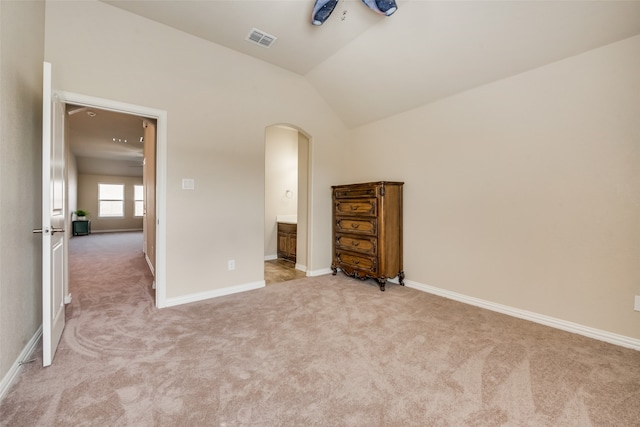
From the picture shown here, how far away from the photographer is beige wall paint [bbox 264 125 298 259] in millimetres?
5512

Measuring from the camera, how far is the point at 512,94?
2.72 metres

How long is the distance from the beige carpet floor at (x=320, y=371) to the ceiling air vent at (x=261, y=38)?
2.98 meters

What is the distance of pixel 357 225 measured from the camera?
3.76 meters

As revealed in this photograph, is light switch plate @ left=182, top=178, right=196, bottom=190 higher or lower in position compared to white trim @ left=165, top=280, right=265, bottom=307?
higher

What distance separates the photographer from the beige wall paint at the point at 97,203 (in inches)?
424

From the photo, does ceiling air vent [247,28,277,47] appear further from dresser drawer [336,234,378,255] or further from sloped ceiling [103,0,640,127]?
dresser drawer [336,234,378,255]

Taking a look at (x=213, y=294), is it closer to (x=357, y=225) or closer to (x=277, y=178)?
(x=357, y=225)

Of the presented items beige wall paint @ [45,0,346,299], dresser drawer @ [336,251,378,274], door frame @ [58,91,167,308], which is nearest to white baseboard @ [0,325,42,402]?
door frame @ [58,91,167,308]

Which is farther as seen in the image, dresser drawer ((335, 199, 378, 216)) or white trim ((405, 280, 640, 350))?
dresser drawer ((335, 199, 378, 216))

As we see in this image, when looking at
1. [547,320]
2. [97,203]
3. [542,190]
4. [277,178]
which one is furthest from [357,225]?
[97,203]

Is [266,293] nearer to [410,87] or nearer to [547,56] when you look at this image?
[410,87]

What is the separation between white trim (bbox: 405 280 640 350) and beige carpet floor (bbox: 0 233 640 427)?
10cm

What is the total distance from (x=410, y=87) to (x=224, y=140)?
238 cm

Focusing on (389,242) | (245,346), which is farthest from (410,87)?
(245,346)
